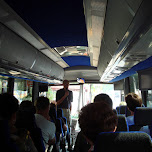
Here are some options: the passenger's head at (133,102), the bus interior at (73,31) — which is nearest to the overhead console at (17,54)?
the bus interior at (73,31)

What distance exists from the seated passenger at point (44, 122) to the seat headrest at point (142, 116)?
142 centimetres

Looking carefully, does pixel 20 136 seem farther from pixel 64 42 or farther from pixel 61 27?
pixel 64 42

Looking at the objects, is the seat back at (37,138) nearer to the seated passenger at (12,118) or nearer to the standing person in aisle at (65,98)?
the seated passenger at (12,118)

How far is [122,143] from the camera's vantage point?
964mm

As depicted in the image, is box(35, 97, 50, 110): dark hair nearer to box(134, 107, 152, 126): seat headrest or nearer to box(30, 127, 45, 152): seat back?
A: box(30, 127, 45, 152): seat back

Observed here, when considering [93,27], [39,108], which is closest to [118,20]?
[93,27]

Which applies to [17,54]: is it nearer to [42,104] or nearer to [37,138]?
[42,104]

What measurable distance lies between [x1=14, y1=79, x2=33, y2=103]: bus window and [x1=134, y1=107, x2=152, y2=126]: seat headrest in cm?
499

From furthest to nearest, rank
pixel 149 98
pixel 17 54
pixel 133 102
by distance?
pixel 149 98 < pixel 17 54 < pixel 133 102

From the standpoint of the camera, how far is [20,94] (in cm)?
658

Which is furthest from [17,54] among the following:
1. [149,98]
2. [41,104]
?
[149,98]

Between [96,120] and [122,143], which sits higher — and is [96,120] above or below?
above

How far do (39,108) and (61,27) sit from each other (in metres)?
1.79

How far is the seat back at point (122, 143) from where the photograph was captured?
960 millimetres
